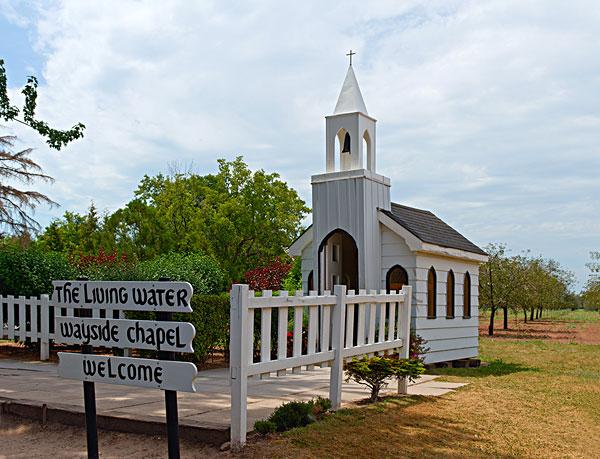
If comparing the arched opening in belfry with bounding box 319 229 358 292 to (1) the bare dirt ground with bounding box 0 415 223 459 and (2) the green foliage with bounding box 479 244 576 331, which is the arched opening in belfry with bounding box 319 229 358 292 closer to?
(1) the bare dirt ground with bounding box 0 415 223 459

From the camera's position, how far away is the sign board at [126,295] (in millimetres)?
5270

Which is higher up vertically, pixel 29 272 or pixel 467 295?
pixel 29 272

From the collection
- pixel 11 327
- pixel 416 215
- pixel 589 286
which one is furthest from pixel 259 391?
pixel 589 286

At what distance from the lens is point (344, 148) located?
15281 millimetres

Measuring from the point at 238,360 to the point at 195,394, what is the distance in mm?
2993

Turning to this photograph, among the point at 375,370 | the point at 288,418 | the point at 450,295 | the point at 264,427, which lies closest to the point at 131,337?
the point at 264,427

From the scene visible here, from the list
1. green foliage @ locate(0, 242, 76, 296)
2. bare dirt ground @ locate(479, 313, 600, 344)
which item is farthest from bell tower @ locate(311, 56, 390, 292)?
bare dirt ground @ locate(479, 313, 600, 344)

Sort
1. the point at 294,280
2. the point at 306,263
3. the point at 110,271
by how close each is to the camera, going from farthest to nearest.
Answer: the point at 294,280 < the point at 306,263 < the point at 110,271

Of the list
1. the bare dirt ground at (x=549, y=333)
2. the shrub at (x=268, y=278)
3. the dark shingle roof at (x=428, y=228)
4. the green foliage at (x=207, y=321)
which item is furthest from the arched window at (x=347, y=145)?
the bare dirt ground at (x=549, y=333)

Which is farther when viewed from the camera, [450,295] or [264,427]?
[450,295]

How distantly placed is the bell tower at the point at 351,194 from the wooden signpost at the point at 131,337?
9.18m

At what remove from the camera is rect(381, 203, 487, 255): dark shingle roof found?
588 inches

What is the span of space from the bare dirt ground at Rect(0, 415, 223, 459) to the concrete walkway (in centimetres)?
23

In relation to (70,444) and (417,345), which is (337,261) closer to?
(417,345)
